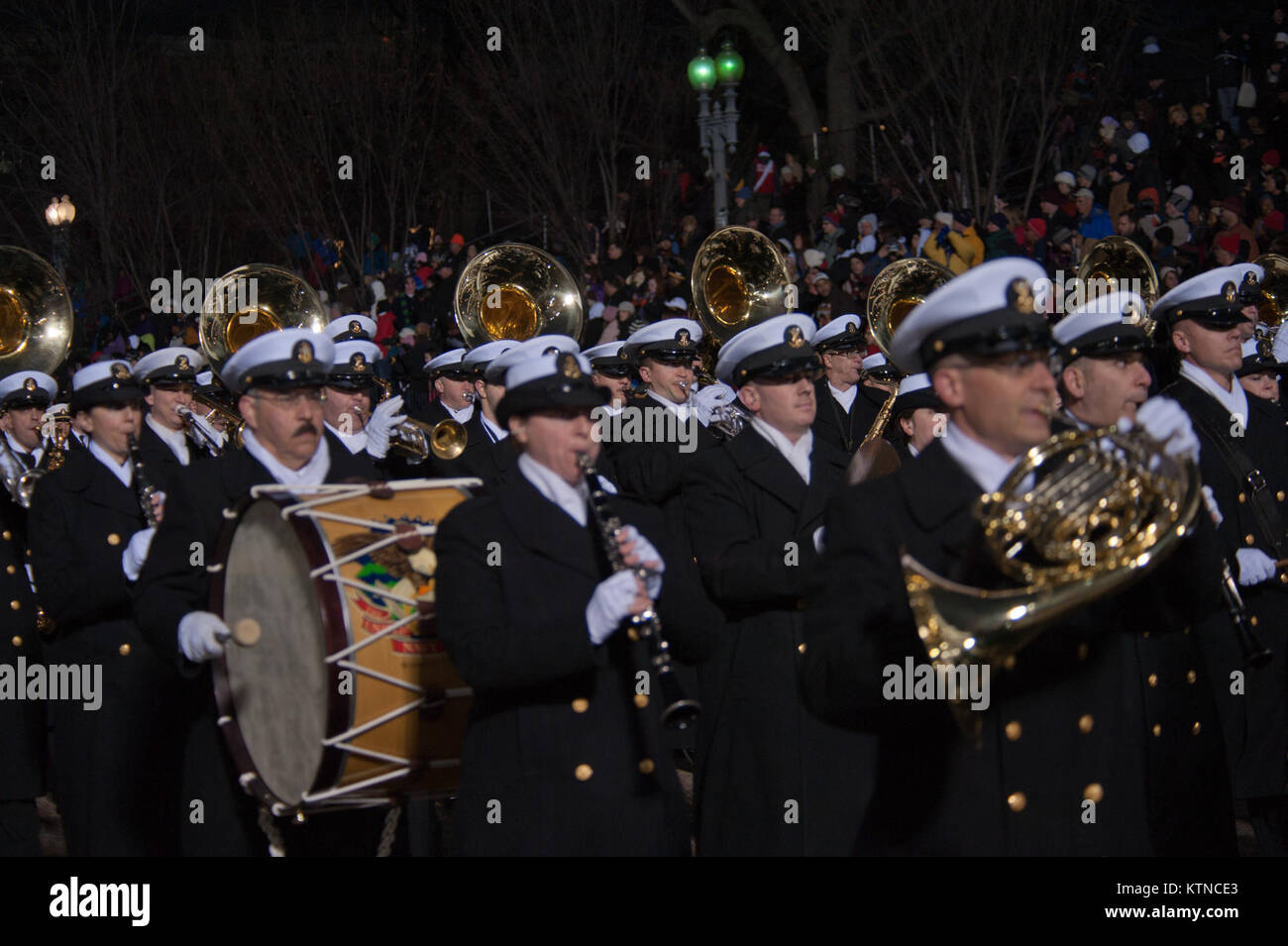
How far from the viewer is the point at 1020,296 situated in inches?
141

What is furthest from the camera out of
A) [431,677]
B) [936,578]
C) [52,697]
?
[52,697]

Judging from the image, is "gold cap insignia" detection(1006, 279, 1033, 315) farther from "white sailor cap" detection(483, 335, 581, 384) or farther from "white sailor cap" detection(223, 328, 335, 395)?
"white sailor cap" detection(483, 335, 581, 384)

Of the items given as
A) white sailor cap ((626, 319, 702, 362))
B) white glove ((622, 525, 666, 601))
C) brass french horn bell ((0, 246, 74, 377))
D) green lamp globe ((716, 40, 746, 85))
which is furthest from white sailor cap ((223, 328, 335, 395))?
green lamp globe ((716, 40, 746, 85))

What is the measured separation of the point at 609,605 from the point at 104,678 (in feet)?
10.0

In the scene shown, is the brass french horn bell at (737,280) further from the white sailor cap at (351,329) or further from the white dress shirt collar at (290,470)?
the white dress shirt collar at (290,470)

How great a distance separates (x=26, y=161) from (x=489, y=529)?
24.5 metres

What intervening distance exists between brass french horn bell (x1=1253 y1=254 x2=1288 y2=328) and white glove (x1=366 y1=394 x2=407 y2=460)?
17.1 ft

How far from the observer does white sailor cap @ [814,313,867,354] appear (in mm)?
10195

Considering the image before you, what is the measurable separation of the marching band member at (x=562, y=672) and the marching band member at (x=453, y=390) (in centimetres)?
533

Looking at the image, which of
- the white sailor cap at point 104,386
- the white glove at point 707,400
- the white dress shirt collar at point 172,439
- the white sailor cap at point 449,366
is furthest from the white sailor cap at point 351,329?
the white sailor cap at point 104,386

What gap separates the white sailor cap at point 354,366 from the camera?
809 centimetres
